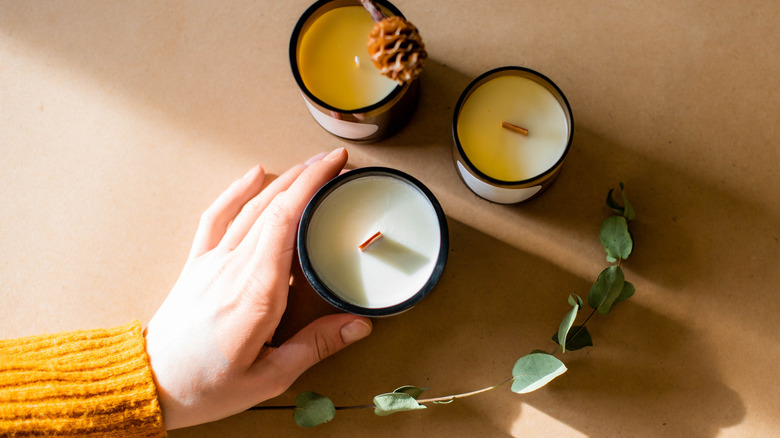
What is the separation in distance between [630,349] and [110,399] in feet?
2.08

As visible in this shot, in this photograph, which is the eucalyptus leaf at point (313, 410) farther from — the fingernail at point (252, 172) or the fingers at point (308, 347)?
the fingernail at point (252, 172)

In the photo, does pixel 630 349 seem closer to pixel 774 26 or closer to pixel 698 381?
pixel 698 381

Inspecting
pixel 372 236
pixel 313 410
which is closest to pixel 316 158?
pixel 372 236

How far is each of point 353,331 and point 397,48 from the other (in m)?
0.34

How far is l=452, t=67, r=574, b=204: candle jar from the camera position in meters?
0.66

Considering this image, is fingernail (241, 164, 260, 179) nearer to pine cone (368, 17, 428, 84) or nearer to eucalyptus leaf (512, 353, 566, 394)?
pine cone (368, 17, 428, 84)

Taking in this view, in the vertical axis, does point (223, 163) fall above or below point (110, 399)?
above

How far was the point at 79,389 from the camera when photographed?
0.66 m

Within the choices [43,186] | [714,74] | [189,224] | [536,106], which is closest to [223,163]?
[189,224]

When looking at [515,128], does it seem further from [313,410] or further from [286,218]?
[313,410]

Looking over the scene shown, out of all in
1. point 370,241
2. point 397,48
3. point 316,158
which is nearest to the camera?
point 397,48

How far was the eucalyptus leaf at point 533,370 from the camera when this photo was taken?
24.7 inches

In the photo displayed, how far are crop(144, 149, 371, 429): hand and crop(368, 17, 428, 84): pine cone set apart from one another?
19 cm

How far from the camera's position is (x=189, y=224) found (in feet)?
2.51
